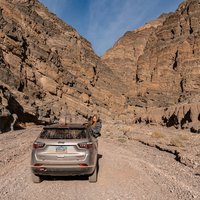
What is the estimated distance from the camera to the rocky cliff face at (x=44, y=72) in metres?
40.2

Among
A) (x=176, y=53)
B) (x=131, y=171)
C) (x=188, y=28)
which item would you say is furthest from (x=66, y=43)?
(x=131, y=171)

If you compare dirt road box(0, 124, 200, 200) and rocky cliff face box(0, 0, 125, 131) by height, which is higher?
rocky cliff face box(0, 0, 125, 131)

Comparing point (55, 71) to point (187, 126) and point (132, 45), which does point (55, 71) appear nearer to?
point (187, 126)

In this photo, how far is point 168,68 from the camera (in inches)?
3784

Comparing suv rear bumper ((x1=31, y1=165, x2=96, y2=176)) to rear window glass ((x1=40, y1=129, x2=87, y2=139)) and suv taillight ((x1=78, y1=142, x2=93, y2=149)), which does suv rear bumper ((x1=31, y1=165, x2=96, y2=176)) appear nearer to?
suv taillight ((x1=78, y1=142, x2=93, y2=149))

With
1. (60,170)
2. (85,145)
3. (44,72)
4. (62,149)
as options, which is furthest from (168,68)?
(60,170)

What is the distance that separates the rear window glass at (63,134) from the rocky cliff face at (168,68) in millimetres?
75080

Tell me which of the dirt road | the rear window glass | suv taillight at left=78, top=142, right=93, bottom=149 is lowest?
the dirt road

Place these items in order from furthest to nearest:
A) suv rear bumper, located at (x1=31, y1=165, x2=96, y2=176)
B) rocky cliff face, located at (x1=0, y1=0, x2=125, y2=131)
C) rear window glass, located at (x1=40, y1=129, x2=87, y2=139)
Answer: rocky cliff face, located at (x1=0, y1=0, x2=125, y2=131) → rear window glass, located at (x1=40, y1=129, x2=87, y2=139) → suv rear bumper, located at (x1=31, y1=165, x2=96, y2=176)

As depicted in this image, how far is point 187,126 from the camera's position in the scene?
152 ft

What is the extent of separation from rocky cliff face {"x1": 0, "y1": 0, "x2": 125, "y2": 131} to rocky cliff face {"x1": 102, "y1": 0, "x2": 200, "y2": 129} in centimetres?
929

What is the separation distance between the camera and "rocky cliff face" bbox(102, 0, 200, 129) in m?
88.1

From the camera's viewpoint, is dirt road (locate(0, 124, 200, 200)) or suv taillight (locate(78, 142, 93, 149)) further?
suv taillight (locate(78, 142, 93, 149))

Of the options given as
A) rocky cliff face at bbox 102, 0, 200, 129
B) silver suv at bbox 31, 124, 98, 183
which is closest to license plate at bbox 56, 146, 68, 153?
silver suv at bbox 31, 124, 98, 183
